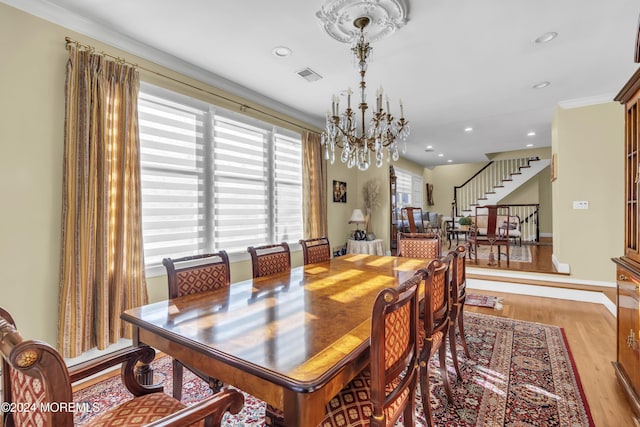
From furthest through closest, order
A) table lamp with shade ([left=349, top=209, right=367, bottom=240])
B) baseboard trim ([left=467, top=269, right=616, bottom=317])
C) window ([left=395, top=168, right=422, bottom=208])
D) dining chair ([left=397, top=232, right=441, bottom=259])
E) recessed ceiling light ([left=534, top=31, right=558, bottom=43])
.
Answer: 1. window ([left=395, top=168, right=422, bottom=208])
2. table lamp with shade ([left=349, top=209, right=367, bottom=240])
3. baseboard trim ([left=467, top=269, right=616, bottom=317])
4. dining chair ([left=397, top=232, right=441, bottom=259])
5. recessed ceiling light ([left=534, top=31, right=558, bottom=43])

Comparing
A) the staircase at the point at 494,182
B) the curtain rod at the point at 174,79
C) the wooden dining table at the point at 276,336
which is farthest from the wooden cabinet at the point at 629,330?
the staircase at the point at 494,182

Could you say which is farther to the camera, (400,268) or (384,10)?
(400,268)

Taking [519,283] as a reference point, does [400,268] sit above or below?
above

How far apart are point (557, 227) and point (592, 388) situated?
10.4 feet

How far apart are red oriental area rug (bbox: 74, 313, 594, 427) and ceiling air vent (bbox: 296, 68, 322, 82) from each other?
3.03 meters

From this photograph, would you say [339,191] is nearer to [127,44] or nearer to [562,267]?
[562,267]

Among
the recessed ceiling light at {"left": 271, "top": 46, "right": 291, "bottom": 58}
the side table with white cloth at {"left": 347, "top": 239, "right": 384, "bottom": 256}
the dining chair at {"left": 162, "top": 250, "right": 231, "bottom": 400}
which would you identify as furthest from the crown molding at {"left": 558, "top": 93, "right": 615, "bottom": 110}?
the dining chair at {"left": 162, "top": 250, "right": 231, "bottom": 400}

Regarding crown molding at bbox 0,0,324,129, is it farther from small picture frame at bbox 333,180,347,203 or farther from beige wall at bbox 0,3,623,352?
small picture frame at bbox 333,180,347,203

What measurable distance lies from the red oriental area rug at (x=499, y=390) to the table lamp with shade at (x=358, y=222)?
9.47 ft

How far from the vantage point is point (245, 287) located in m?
2.01

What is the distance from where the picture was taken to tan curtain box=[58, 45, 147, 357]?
2180 mm

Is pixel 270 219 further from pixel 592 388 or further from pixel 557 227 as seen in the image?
pixel 557 227

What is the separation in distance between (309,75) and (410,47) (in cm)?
111

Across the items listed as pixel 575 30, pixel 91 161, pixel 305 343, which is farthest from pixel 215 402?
pixel 575 30
